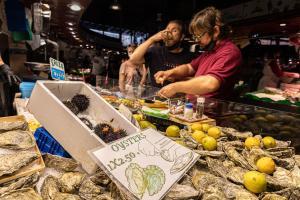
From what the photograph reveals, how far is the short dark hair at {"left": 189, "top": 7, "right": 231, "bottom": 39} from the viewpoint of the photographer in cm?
217

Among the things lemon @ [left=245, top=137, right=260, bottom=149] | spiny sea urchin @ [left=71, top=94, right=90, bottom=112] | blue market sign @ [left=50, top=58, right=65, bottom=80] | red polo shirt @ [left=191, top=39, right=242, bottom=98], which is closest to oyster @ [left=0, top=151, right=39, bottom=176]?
spiny sea urchin @ [left=71, top=94, right=90, bottom=112]

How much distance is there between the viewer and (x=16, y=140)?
41.9 inches

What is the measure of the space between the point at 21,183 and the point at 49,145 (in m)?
0.38

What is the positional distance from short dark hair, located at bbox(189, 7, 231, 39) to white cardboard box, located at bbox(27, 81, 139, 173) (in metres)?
1.30

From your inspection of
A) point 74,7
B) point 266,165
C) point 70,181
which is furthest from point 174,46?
point 74,7

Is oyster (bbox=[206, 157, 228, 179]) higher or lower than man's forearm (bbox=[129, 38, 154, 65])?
lower

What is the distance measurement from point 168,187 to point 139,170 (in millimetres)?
119

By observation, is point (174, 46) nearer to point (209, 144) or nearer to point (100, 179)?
point (209, 144)

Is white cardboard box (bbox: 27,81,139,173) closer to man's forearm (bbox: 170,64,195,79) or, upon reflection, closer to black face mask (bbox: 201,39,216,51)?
black face mask (bbox: 201,39,216,51)

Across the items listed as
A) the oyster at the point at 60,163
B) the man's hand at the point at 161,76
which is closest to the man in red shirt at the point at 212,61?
the man's hand at the point at 161,76

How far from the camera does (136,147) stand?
99cm

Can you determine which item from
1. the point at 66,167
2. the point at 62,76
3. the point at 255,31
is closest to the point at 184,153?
the point at 66,167

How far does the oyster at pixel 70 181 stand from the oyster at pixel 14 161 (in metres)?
0.15

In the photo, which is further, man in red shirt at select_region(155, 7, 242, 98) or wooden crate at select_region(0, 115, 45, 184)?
man in red shirt at select_region(155, 7, 242, 98)
